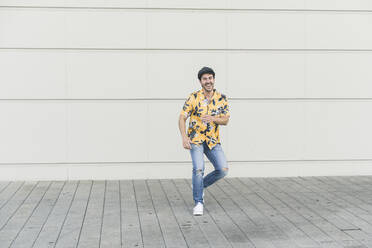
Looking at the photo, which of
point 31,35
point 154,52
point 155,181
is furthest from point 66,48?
point 155,181

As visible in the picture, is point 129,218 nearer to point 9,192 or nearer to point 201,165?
point 201,165

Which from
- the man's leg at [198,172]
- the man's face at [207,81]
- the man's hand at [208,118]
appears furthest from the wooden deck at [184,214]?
the man's face at [207,81]

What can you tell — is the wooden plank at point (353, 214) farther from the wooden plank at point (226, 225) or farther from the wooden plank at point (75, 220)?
the wooden plank at point (75, 220)

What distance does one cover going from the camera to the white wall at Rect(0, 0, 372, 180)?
10109 millimetres

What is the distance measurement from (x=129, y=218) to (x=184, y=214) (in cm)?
73

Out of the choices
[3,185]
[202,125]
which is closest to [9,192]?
[3,185]

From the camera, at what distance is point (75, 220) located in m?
7.10

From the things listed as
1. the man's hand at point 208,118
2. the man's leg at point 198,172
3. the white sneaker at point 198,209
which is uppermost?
the man's hand at point 208,118

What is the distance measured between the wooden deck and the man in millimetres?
515

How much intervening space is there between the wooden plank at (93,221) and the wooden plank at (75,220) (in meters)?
0.06

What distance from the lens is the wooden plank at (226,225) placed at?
6057 millimetres

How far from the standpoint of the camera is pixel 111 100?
33.6 feet

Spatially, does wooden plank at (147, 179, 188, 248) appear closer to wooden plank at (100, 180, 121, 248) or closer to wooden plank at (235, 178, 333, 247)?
wooden plank at (100, 180, 121, 248)

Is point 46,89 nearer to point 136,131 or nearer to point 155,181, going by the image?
point 136,131
